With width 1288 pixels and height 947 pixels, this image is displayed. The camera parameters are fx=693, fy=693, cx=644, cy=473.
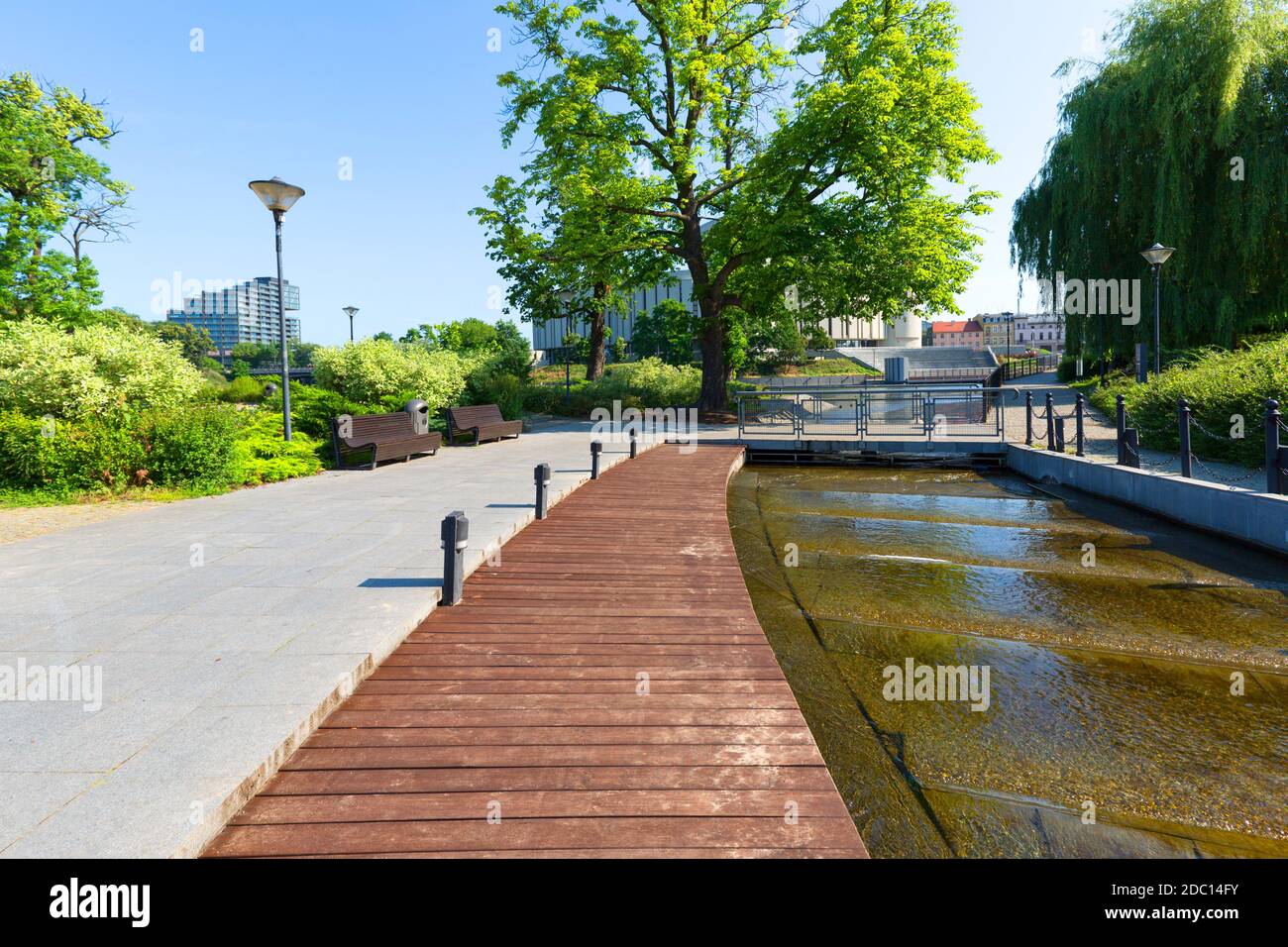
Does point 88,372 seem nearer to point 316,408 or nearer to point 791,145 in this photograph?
point 316,408

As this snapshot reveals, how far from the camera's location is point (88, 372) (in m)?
11.4

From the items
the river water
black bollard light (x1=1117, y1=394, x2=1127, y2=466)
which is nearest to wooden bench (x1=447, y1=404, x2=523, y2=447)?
the river water

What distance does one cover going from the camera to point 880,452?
17969 mm

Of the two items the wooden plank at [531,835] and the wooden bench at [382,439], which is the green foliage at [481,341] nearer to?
the wooden bench at [382,439]

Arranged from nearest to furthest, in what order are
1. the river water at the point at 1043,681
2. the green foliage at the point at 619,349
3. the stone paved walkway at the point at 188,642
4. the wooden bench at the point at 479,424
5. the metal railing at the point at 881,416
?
the stone paved walkway at the point at 188,642
the river water at the point at 1043,681
the wooden bench at the point at 479,424
the metal railing at the point at 881,416
the green foliage at the point at 619,349

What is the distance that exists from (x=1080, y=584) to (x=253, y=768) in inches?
307

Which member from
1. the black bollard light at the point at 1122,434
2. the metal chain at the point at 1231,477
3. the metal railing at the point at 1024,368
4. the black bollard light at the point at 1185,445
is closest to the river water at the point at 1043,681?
the black bollard light at the point at 1185,445

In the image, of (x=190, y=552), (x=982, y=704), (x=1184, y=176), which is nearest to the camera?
(x=982, y=704)

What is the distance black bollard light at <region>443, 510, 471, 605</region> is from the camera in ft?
18.7

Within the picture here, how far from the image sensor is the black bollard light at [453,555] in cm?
570

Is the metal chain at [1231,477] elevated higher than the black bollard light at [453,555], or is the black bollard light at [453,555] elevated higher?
the metal chain at [1231,477]

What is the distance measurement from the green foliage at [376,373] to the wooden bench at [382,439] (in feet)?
6.28

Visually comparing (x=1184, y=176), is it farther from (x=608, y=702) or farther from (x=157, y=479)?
(x=157, y=479)
